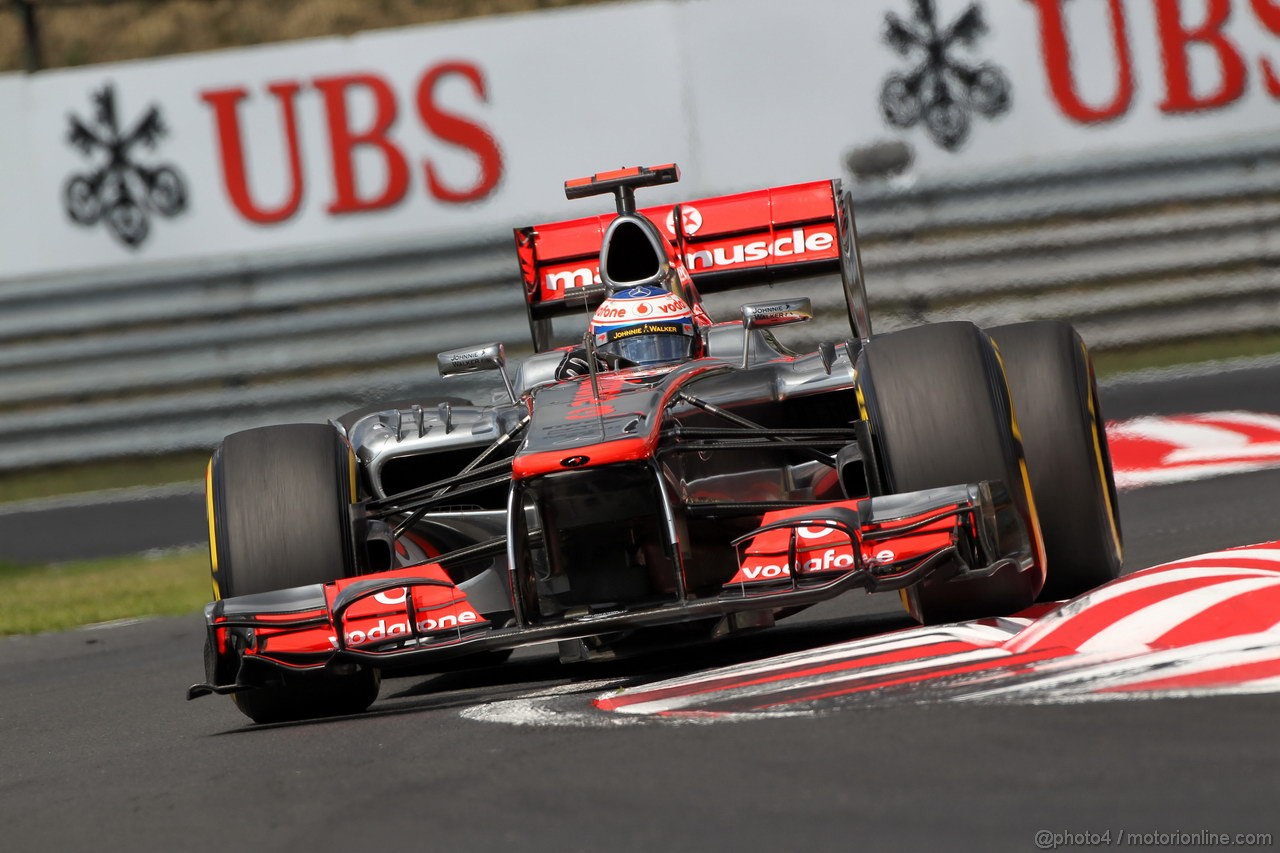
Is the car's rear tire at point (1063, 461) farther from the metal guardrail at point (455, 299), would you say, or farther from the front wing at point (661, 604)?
the metal guardrail at point (455, 299)

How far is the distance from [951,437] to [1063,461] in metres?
0.86

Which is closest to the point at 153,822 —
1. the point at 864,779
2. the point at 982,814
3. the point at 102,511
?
the point at 864,779

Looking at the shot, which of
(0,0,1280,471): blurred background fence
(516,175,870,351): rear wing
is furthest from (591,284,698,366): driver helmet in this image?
(0,0,1280,471): blurred background fence

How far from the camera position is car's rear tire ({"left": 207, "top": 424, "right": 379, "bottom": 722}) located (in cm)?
590

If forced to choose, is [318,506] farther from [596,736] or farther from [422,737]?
[596,736]

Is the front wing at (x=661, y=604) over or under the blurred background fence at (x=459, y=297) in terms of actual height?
under

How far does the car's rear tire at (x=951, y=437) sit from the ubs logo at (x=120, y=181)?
10390mm

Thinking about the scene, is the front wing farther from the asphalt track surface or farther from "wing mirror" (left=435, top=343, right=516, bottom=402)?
"wing mirror" (left=435, top=343, right=516, bottom=402)

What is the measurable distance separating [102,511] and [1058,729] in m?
10.9

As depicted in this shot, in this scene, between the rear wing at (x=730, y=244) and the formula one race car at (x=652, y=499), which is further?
the rear wing at (x=730, y=244)

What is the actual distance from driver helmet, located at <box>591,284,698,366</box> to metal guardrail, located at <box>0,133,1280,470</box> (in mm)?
7074

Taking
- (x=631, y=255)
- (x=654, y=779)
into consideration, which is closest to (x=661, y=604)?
(x=654, y=779)

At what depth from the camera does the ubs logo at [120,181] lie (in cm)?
1482

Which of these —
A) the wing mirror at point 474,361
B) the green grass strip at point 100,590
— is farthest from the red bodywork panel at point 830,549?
the green grass strip at point 100,590
